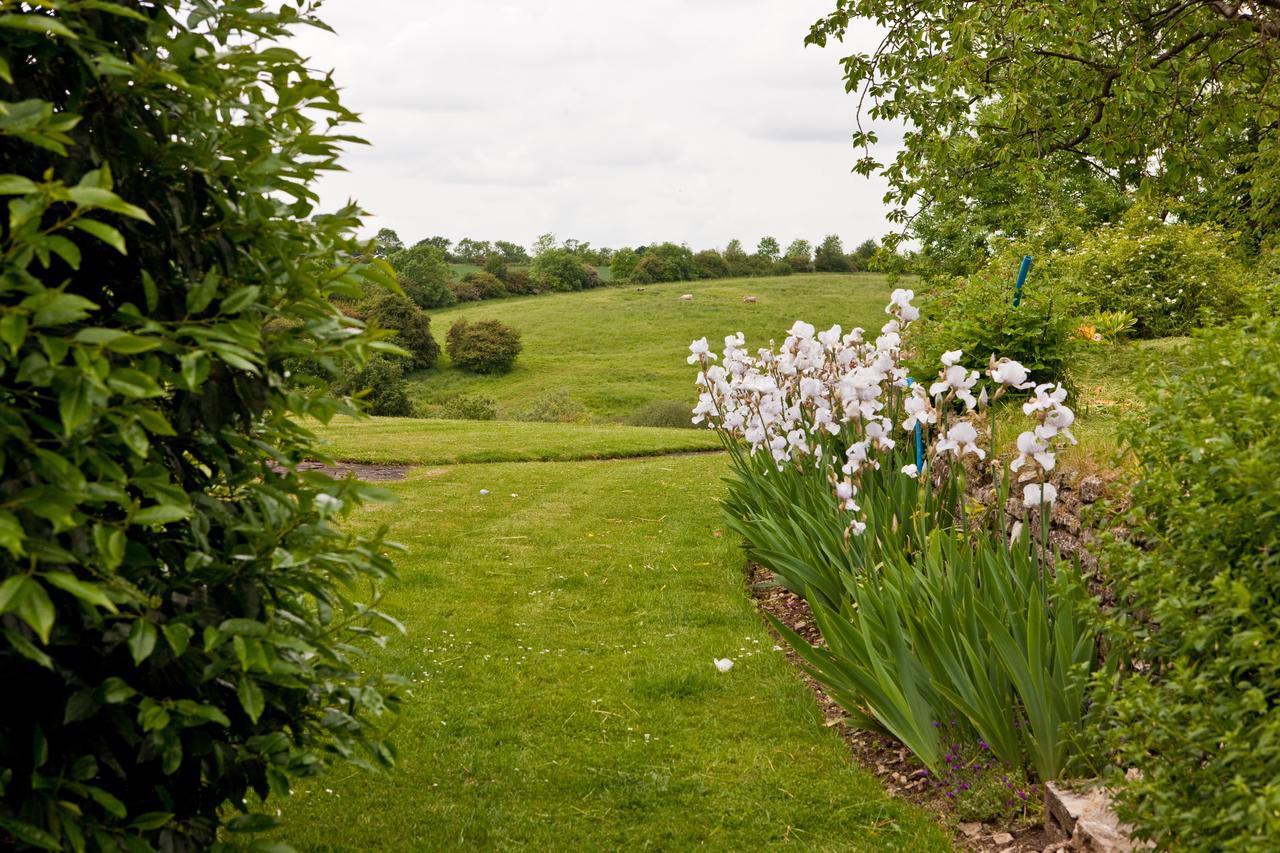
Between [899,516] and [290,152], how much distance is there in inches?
180

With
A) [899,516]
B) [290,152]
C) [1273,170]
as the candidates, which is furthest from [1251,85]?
[290,152]

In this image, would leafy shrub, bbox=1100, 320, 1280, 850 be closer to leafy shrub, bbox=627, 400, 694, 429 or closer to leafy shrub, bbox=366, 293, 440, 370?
leafy shrub, bbox=627, 400, 694, 429

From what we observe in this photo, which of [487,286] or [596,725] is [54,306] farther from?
[487,286]

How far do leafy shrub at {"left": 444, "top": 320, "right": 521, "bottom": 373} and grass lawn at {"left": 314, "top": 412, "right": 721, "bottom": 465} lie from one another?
25179 mm

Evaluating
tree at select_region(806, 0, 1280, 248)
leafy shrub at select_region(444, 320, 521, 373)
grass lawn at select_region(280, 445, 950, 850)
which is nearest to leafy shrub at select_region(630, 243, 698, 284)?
leafy shrub at select_region(444, 320, 521, 373)

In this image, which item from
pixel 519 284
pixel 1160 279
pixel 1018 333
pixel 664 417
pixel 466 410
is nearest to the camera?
pixel 1018 333

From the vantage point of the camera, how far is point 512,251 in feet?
316

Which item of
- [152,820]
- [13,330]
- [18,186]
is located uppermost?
[18,186]

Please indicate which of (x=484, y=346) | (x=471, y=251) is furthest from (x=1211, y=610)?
(x=471, y=251)

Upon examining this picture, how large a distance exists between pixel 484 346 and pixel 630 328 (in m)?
14.1

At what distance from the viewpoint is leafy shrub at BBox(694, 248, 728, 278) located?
258 feet

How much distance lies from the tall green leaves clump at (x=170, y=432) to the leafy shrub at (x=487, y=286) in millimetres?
69213

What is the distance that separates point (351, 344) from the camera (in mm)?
2328

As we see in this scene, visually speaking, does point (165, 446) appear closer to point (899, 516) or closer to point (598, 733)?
point (598, 733)
